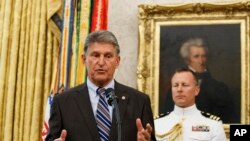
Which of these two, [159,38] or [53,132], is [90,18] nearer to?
[159,38]

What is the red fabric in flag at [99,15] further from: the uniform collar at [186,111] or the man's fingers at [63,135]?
the man's fingers at [63,135]

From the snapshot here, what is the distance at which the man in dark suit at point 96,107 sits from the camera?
214cm

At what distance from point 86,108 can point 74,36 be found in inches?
83.7

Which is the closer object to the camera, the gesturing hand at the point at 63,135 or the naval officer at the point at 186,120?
the gesturing hand at the point at 63,135

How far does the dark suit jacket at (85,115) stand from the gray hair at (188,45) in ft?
6.54

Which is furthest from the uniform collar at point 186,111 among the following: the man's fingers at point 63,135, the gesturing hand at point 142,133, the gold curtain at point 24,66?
the man's fingers at point 63,135

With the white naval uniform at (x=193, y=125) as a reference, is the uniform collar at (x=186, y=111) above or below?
above

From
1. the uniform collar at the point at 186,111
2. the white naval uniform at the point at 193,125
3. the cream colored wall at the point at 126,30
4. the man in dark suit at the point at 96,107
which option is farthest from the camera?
the cream colored wall at the point at 126,30

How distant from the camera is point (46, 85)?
4543 mm

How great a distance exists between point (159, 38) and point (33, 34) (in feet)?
4.47

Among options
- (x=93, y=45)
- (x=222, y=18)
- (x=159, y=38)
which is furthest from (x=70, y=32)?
(x=93, y=45)

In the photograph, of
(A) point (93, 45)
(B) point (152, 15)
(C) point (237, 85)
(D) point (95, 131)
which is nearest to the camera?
(D) point (95, 131)

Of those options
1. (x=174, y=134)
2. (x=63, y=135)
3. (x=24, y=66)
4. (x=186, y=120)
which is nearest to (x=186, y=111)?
(x=186, y=120)

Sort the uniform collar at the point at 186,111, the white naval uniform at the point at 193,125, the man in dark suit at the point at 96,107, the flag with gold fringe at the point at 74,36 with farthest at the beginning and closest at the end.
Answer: the flag with gold fringe at the point at 74,36 → the uniform collar at the point at 186,111 → the white naval uniform at the point at 193,125 → the man in dark suit at the point at 96,107
